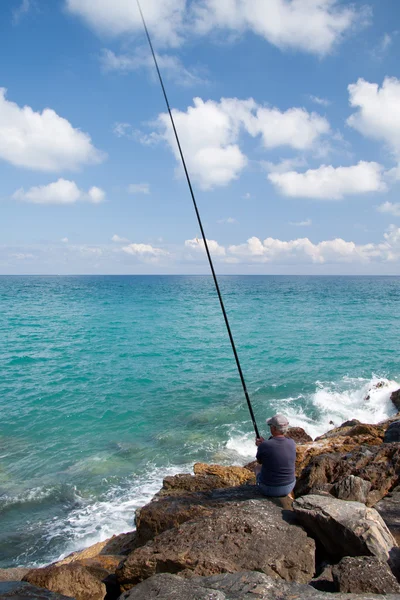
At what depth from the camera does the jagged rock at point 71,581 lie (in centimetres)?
516

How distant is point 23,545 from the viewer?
29.9 ft

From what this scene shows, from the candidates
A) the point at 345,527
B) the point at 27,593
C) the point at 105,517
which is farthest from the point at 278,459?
the point at 105,517

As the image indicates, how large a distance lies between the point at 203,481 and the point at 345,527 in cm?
394

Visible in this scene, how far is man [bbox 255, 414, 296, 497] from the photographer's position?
5.87 metres

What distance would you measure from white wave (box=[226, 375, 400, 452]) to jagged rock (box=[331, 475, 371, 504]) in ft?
25.7

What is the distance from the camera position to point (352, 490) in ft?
20.1

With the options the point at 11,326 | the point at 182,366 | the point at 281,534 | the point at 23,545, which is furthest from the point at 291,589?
the point at 11,326

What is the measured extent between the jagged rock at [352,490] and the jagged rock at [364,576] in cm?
165

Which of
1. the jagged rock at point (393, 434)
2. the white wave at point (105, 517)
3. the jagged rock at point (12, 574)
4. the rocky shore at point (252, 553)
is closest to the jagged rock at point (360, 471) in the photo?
the rocky shore at point (252, 553)

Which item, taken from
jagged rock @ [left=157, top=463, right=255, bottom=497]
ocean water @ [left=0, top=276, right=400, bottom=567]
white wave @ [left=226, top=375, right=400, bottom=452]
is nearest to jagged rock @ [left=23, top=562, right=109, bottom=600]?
jagged rock @ [left=157, top=463, right=255, bottom=497]

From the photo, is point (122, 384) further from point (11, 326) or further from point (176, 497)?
point (11, 326)

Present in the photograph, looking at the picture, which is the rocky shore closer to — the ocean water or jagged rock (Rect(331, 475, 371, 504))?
jagged rock (Rect(331, 475, 371, 504))

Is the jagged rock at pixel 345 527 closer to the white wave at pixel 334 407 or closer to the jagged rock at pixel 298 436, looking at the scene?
the jagged rock at pixel 298 436

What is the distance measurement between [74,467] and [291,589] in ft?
34.0
